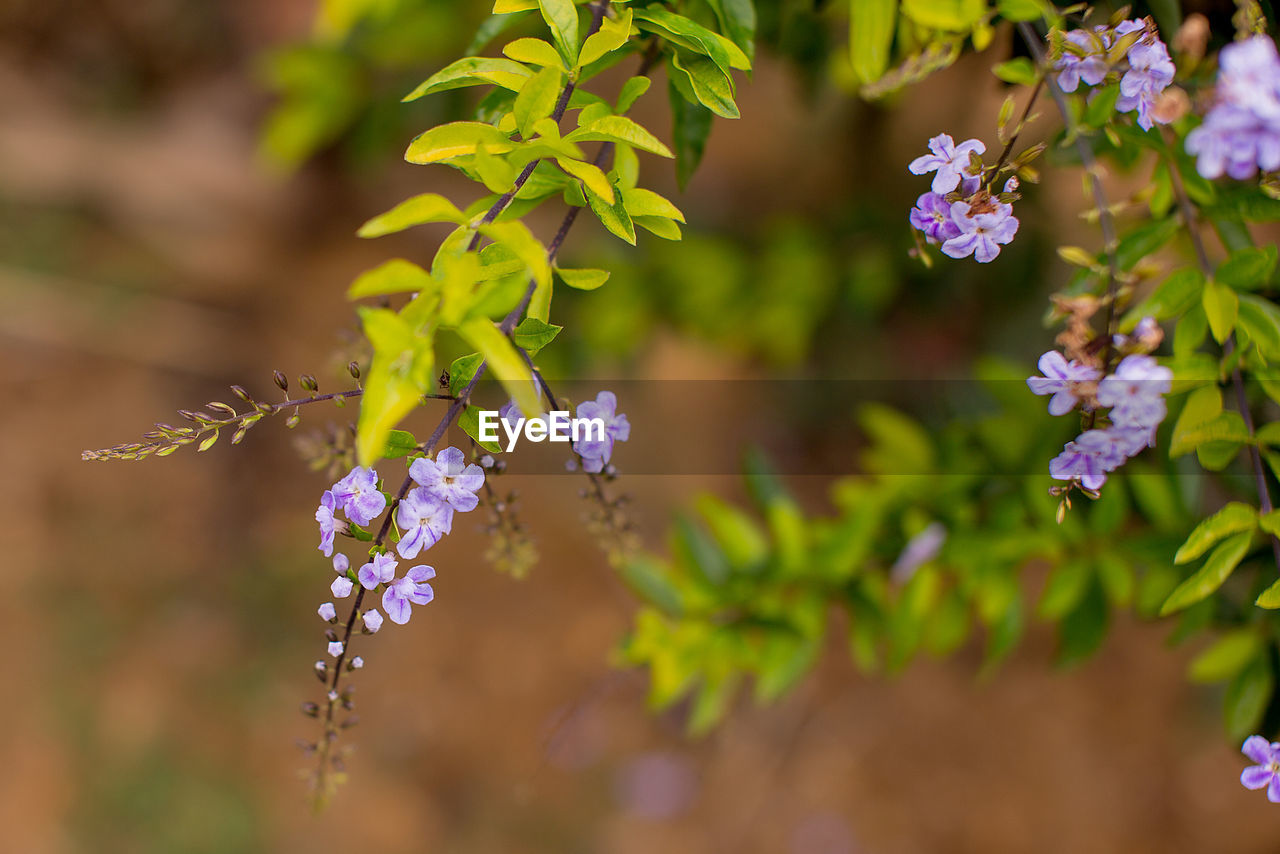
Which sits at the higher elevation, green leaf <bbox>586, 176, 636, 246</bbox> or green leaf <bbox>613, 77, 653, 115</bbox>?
green leaf <bbox>613, 77, 653, 115</bbox>

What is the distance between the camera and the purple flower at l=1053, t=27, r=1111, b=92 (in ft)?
2.02

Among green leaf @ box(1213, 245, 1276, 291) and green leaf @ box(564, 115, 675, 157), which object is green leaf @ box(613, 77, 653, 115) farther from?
green leaf @ box(1213, 245, 1276, 291)

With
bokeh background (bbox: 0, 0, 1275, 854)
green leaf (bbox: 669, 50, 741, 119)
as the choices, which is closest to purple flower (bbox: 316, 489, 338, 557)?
green leaf (bbox: 669, 50, 741, 119)

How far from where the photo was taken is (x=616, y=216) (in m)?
0.61

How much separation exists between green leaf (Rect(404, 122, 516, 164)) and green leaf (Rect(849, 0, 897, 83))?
34 cm

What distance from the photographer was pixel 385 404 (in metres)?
0.48

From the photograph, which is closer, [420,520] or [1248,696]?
[420,520]

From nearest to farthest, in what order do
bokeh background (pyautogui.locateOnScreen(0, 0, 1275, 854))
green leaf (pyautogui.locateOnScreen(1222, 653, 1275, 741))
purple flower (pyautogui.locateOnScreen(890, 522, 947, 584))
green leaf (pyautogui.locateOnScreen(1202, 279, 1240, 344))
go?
green leaf (pyautogui.locateOnScreen(1202, 279, 1240, 344)) < green leaf (pyautogui.locateOnScreen(1222, 653, 1275, 741)) < purple flower (pyautogui.locateOnScreen(890, 522, 947, 584)) < bokeh background (pyautogui.locateOnScreen(0, 0, 1275, 854))

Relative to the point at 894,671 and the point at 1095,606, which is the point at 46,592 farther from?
the point at 1095,606

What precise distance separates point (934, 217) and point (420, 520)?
43 cm

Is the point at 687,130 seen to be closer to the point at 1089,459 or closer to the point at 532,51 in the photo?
the point at 532,51

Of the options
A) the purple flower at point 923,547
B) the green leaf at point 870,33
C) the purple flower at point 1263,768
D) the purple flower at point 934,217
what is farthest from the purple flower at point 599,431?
the purple flower at point 923,547

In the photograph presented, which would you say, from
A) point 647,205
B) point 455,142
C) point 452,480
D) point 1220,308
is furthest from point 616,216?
point 1220,308

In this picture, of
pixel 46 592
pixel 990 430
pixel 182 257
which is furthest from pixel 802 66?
pixel 46 592
